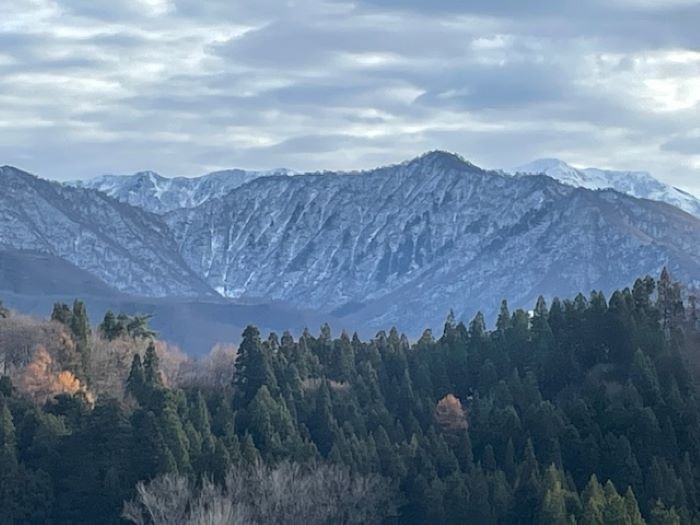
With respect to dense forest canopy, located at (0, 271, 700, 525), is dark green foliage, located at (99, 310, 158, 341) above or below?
above

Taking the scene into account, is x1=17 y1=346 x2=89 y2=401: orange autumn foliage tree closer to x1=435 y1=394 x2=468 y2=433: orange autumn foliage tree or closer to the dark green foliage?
the dark green foliage

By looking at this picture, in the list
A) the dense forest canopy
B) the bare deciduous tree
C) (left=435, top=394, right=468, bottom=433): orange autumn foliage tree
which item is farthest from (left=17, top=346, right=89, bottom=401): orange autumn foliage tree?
(left=435, top=394, right=468, bottom=433): orange autumn foliage tree

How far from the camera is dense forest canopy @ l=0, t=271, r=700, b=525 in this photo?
110812 mm

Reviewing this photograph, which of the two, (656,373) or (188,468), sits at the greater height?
(656,373)

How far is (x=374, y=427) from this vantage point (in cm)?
13538

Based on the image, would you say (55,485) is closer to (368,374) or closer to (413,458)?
(413,458)

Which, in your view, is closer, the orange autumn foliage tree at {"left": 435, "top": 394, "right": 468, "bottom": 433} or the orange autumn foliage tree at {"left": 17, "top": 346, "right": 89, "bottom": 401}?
the orange autumn foliage tree at {"left": 17, "top": 346, "right": 89, "bottom": 401}

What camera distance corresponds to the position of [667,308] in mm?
149250

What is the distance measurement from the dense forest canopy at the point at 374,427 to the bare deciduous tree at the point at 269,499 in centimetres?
17

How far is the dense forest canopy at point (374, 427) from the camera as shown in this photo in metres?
111

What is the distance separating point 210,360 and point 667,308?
6556cm

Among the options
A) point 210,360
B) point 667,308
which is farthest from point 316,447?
point 210,360

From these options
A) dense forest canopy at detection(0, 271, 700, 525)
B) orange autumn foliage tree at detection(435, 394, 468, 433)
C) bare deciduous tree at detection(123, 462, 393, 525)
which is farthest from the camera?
orange autumn foliage tree at detection(435, 394, 468, 433)

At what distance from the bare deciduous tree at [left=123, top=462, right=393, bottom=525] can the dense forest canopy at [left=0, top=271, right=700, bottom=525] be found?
17 centimetres
